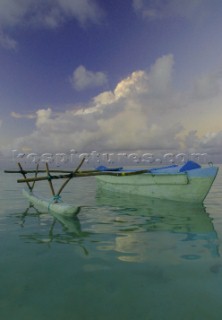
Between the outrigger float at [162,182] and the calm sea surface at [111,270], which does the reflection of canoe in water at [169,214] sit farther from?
the outrigger float at [162,182]

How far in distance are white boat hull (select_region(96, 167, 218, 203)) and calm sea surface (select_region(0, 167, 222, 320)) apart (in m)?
3.72

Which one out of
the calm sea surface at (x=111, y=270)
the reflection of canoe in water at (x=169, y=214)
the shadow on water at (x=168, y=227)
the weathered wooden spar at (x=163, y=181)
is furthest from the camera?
the weathered wooden spar at (x=163, y=181)

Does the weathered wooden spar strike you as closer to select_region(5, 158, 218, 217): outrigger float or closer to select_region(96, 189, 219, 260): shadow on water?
select_region(5, 158, 218, 217): outrigger float

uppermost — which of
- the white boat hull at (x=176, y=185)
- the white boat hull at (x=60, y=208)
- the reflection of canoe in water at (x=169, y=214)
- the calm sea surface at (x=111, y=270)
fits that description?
the white boat hull at (x=176, y=185)

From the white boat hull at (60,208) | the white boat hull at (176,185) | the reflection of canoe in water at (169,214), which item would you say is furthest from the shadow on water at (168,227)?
the white boat hull at (60,208)

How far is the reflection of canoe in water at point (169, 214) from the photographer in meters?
9.63

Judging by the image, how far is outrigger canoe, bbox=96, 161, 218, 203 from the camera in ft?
45.4

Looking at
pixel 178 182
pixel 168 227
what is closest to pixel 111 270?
pixel 168 227

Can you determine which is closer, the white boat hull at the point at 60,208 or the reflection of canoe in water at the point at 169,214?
the reflection of canoe in water at the point at 169,214

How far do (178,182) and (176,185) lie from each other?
37 centimetres

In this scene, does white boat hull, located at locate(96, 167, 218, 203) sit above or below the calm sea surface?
above

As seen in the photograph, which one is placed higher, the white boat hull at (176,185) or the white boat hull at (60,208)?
the white boat hull at (176,185)

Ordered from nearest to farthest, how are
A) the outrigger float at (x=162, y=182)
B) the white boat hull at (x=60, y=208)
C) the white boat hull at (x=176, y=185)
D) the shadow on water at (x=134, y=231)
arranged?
the shadow on water at (x=134, y=231) < the white boat hull at (x=60, y=208) < the outrigger float at (x=162, y=182) < the white boat hull at (x=176, y=185)

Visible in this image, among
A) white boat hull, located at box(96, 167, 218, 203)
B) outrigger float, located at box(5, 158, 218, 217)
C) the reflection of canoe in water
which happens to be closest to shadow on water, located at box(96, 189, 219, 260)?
the reflection of canoe in water
